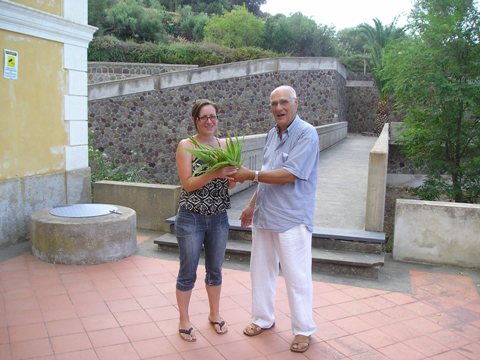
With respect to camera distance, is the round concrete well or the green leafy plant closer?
the green leafy plant

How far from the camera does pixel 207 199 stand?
11.9 ft

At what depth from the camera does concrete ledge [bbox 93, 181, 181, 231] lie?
270 inches

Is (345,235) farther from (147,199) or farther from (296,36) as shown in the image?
(296,36)

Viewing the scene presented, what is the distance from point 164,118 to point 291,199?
1418cm

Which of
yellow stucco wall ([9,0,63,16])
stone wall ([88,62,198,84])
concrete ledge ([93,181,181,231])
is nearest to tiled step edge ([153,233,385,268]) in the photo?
concrete ledge ([93,181,181,231])

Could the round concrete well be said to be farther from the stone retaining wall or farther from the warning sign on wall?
the stone retaining wall

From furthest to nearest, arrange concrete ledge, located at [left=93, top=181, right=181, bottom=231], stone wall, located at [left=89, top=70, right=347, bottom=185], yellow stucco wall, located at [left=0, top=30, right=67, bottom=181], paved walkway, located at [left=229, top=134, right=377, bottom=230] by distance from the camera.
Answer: stone wall, located at [left=89, top=70, right=347, bottom=185] → paved walkway, located at [left=229, top=134, right=377, bottom=230] → concrete ledge, located at [left=93, top=181, right=181, bottom=231] → yellow stucco wall, located at [left=0, top=30, right=67, bottom=181]

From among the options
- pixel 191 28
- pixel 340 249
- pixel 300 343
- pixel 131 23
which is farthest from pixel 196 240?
pixel 191 28

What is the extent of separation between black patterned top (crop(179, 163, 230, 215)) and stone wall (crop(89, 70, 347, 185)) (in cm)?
1144

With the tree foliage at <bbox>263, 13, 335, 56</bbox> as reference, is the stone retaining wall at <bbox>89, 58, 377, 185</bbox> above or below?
below

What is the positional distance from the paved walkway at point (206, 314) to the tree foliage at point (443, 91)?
13.9 ft

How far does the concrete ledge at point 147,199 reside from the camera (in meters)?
6.87

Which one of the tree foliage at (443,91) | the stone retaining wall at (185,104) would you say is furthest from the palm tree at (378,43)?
the tree foliage at (443,91)

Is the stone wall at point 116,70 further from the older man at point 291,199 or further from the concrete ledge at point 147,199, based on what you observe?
the older man at point 291,199
